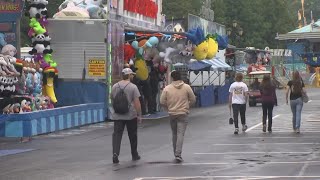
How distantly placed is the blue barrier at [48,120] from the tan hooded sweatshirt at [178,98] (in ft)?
21.3

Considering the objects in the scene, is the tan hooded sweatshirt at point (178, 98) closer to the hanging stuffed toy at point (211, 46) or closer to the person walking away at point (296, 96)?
the person walking away at point (296, 96)

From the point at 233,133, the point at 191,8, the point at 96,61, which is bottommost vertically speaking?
the point at 233,133

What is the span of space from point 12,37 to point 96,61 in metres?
4.23

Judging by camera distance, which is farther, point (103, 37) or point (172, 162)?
Answer: point (103, 37)

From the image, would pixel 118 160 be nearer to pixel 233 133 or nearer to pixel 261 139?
pixel 261 139

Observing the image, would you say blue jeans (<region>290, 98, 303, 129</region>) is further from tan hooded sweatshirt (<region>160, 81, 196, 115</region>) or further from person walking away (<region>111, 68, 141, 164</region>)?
person walking away (<region>111, 68, 141, 164</region>)

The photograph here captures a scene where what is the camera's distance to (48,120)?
20688mm

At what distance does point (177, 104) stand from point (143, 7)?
19.7 metres

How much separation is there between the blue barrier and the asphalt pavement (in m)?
0.28

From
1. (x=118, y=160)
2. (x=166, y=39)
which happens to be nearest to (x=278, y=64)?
(x=166, y=39)

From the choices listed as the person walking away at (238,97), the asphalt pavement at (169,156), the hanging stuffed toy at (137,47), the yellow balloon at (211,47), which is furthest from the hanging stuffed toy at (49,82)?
the yellow balloon at (211,47)

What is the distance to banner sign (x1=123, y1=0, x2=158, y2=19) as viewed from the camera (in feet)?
98.3

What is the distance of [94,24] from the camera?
25.9 metres

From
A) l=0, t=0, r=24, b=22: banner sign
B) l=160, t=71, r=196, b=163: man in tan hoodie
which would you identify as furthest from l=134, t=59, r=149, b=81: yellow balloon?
l=160, t=71, r=196, b=163: man in tan hoodie
